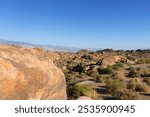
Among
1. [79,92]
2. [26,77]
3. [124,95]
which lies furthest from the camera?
[79,92]

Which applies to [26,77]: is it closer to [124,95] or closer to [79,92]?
[79,92]

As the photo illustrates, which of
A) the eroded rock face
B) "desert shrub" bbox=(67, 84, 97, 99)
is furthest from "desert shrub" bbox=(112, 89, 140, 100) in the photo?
the eroded rock face

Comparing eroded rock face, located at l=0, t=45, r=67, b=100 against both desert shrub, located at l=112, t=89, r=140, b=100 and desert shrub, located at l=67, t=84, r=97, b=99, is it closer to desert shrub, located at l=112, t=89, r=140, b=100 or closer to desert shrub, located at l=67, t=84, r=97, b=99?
desert shrub, located at l=67, t=84, r=97, b=99

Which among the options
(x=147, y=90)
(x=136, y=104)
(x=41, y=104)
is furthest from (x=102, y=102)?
(x=147, y=90)

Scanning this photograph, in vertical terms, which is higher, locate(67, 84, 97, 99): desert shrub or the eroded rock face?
the eroded rock face

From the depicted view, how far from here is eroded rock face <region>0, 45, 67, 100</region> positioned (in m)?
7.16

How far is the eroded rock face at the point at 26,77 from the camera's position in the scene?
7.16 metres

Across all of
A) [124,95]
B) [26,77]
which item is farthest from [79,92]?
[26,77]

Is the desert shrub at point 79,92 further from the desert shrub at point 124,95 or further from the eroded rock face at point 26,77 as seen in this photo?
the eroded rock face at point 26,77

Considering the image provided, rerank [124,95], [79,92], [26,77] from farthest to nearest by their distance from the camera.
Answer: [79,92]
[124,95]
[26,77]

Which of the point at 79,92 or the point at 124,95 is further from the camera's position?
the point at 79,92

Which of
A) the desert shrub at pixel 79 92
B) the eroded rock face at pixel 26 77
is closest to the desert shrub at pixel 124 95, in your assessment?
the desert shrub at pixel 79 92

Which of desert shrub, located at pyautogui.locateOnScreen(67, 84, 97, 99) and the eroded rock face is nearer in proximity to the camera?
the eroded rock face

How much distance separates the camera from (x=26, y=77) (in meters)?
7.76
